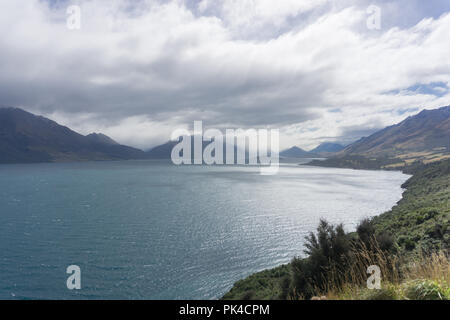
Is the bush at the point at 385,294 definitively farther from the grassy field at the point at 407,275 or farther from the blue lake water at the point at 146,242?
the blue lake water at the point at 146,242

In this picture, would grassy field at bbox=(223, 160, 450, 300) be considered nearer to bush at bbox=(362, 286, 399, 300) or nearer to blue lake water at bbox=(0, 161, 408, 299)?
bush at bbox=(362, 286, 399, 300)

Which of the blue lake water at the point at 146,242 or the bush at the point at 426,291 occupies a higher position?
the bush at the point at 426,291

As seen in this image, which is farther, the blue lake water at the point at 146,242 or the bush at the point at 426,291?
the blue lake water at the point at 146,242

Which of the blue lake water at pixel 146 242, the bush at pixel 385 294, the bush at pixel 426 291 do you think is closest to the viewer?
the bush at pixel 426 291

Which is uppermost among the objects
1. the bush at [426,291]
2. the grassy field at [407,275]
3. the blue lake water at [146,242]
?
the bush at [426,291]

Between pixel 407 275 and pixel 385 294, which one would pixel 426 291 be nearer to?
pixel 385 294

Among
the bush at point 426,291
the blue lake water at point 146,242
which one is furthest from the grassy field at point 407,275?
the blue lake water at point 146,242

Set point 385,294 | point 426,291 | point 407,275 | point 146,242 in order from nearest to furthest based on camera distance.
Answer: point 426,291, point 385,294, point 407,275, point 146,242

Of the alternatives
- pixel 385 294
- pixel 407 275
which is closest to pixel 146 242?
pixel 407 275

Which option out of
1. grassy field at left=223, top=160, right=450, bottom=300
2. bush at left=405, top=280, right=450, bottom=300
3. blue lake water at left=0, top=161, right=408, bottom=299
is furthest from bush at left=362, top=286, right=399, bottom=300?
blue lake water at left=0, top=161, right=408, bottom=299

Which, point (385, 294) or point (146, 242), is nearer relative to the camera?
point (385, 294)

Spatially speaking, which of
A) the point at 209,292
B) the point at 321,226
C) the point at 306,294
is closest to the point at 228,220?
the point at 209,292

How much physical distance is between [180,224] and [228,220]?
9.80 m
